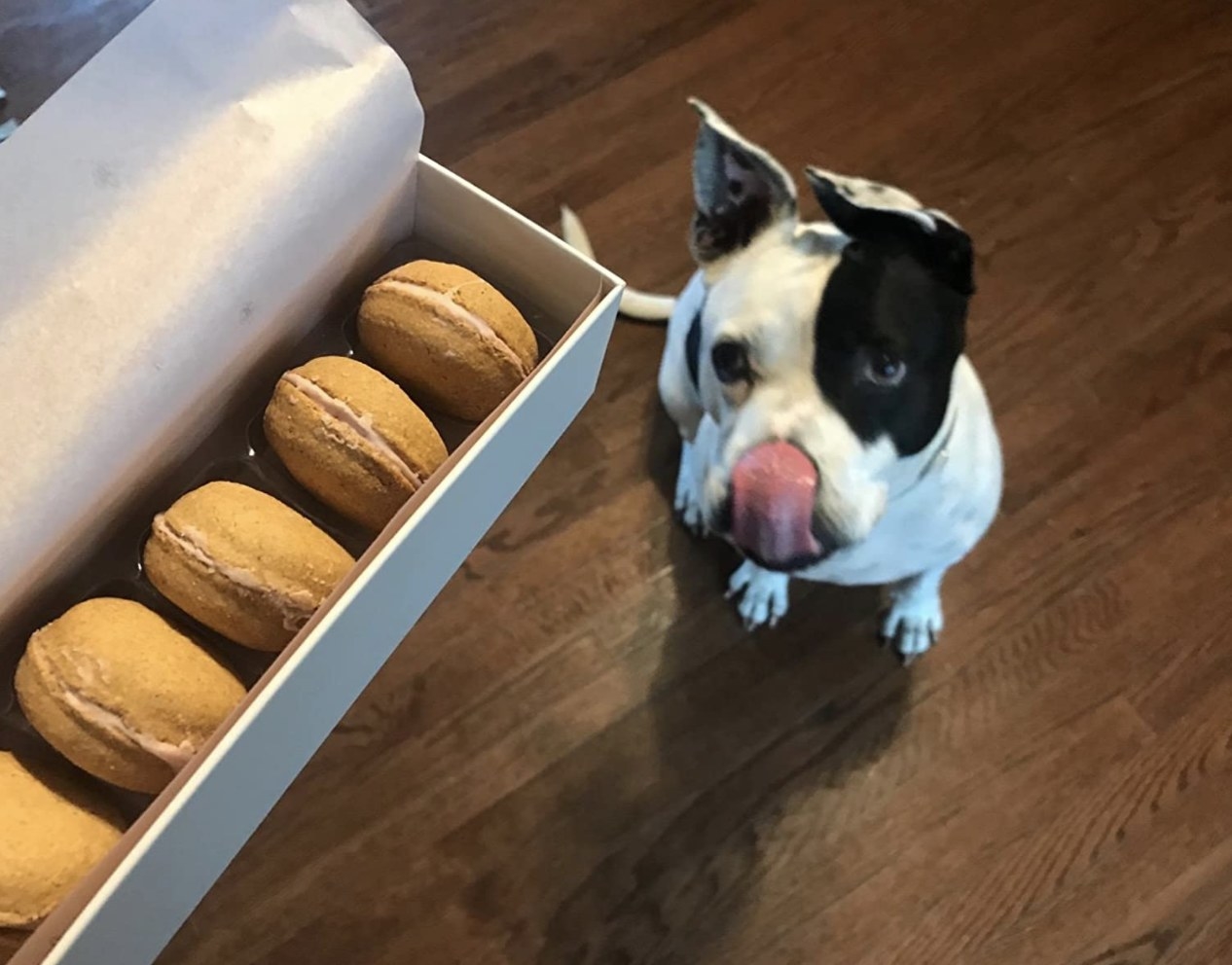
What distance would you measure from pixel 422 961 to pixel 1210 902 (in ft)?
2.75

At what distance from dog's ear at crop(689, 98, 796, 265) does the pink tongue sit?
0.20m

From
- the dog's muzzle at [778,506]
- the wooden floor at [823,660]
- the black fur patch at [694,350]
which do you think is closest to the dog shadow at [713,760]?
the wooden floor at [823,660]

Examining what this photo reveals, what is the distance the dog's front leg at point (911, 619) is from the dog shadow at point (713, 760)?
3 centimetres

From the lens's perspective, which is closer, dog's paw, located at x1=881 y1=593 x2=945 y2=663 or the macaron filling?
the macaron filling

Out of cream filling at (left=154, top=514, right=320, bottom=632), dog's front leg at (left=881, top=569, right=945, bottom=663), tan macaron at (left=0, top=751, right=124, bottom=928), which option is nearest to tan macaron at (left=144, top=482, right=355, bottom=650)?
cream filling at (left=154, top=514, right=320, bottom=632)

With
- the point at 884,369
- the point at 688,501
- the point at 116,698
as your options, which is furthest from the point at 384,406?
the point at 688,501

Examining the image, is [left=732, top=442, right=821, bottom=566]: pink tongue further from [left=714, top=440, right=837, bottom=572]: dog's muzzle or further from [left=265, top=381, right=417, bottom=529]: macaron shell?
[left=265, top=381, right=417, bottom=529]: macaron shell

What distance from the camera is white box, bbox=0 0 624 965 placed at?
0.66 metres

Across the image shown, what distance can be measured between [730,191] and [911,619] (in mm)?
579

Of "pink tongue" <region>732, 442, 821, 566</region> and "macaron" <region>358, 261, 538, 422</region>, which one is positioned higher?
"macaron" <region>358, 261, 538, 422</region>

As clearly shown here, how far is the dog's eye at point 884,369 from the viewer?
2.61 ft

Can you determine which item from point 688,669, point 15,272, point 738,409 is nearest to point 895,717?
point 688,669

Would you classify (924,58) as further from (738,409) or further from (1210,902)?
(1210,902)

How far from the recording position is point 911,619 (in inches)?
48.8
